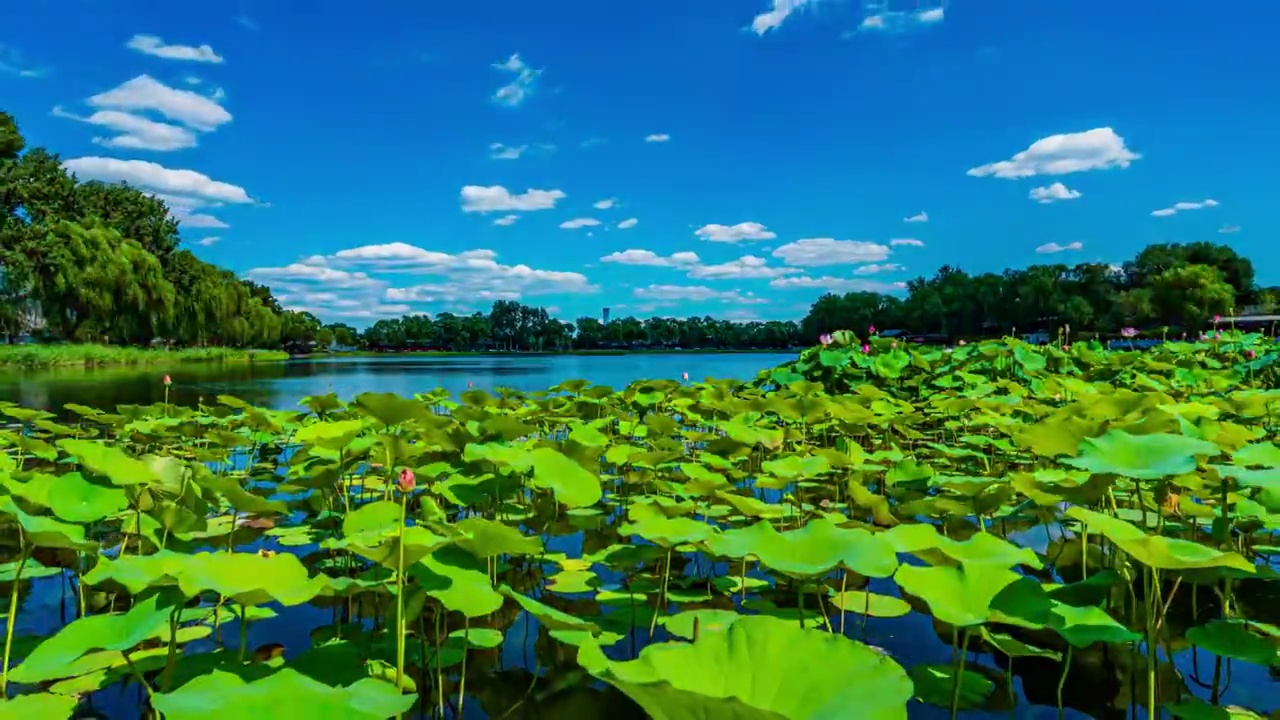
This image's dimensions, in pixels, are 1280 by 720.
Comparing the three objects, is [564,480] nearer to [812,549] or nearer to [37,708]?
[812,549]

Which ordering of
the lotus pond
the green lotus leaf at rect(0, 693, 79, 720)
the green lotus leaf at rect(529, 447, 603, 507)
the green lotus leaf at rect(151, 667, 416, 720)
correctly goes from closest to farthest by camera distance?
the green lotus leaf at rect(151, 667, 416, 720)
the lotus pond
the green lotus leaf at rect(0, 693, 79, 720)
the green lotus leaf at rect(529, 447, 603, 507)

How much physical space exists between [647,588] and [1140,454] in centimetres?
135

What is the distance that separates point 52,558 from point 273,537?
0.78 meters

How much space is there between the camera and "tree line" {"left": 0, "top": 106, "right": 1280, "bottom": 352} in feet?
72.2

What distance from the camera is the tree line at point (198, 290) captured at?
72.2 ft

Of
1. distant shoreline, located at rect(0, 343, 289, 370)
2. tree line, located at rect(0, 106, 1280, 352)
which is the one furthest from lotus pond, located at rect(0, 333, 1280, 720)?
distant shoreline, located at rect(0, 343, 289, 370)

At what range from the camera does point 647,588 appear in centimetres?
217

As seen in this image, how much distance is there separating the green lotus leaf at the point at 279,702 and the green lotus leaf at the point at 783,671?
285 millimetres

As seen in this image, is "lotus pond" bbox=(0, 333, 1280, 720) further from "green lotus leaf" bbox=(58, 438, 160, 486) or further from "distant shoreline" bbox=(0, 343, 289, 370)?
"distant shoreline" bbox=(0, 343, 289, 370)

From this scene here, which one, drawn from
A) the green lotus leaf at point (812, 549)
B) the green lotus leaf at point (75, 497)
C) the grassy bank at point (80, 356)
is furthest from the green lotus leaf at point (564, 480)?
the grassy bank at point (80, 356)

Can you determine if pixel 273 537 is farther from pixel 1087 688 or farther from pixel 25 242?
pixel 25 242

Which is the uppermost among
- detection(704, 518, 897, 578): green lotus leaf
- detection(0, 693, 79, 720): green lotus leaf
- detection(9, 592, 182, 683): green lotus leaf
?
detection(704, 518, 897, 578): green lotus leaf

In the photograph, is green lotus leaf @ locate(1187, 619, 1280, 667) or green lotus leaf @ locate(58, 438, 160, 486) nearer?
green lotus leaf @ locate(1187, 619, 1280, 667)

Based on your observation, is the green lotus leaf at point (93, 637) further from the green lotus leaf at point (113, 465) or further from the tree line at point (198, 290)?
the tree line at point (198, 290)
